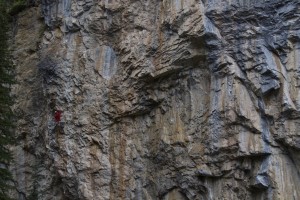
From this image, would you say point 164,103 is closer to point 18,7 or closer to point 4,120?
point 4,120

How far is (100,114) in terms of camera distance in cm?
1456

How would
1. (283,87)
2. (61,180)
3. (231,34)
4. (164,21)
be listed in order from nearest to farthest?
1. (283,87)
2. (231,34)
3. (164,21)
4. (61,180)

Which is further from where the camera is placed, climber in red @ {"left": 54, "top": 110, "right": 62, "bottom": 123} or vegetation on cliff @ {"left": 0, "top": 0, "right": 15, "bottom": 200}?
climber in red @ {"left": 54, "top": 110, "right": 62, "bottom": 123}

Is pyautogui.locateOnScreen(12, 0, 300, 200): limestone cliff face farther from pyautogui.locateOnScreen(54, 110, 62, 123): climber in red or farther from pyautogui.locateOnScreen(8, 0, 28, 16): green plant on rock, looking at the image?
pyautogui.locateOnScreen(8, 0, 28, 16): green plant on rock

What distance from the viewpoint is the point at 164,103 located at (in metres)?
13.9

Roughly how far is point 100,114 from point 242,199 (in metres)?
5.27

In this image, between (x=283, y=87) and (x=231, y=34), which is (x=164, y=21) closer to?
(x=231, y=34)

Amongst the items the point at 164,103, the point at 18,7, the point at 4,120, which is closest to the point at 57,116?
the point at 4,120

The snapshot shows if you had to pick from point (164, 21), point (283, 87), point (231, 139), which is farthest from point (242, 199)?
point (164, 21)

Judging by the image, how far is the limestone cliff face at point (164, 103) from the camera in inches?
474

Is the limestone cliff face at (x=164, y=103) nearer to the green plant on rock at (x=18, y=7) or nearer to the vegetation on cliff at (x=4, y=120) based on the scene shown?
the vegetation on cliff at (x=4, y=120)

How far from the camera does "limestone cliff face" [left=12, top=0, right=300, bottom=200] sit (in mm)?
12047

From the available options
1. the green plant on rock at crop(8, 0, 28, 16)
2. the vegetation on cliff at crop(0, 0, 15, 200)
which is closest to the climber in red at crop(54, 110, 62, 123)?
the vegetation on cliff at crop(0, 0, 15, 200)

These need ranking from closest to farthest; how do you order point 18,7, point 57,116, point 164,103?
point 164,103 < point 57,116 < point 18,7
